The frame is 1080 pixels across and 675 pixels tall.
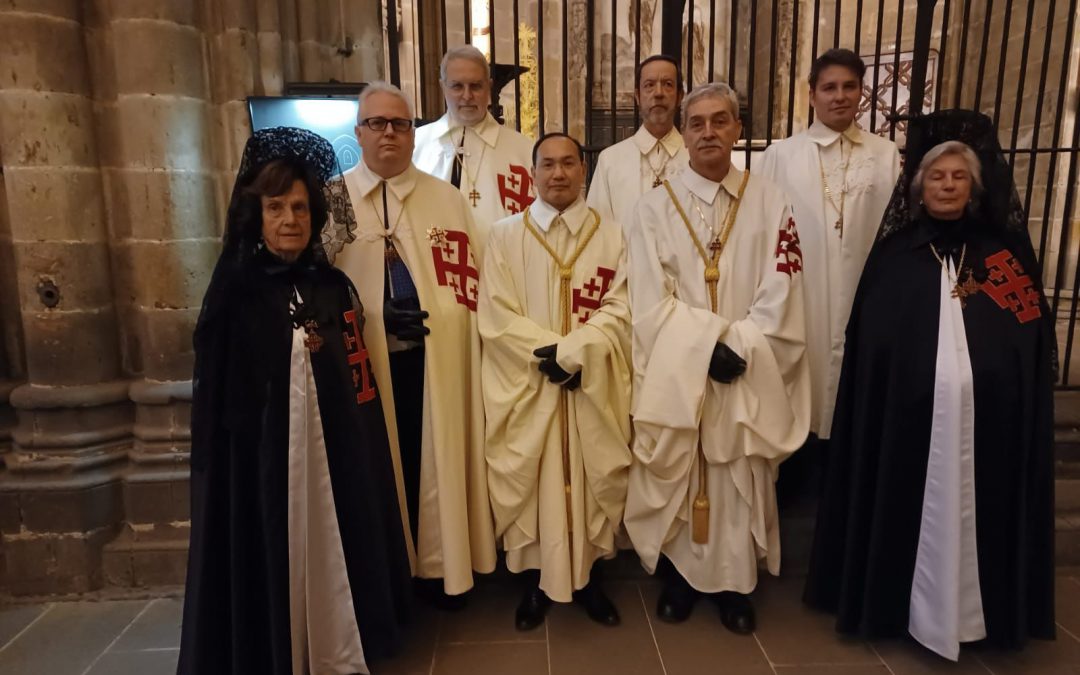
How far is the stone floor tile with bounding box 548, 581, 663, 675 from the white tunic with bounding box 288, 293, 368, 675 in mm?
792

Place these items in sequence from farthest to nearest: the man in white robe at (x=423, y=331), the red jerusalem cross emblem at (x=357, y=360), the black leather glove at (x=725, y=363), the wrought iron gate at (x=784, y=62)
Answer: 1. the wrought iron gate at (x=784, y=62)
2. the man in white robe at (x=423, y=331)
3. the black leather glove at (x=725, y=363)
4. the red jerusalem cross emblem at (x=357, y=360)

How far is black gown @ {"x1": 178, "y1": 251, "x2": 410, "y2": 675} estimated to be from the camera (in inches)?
83.6

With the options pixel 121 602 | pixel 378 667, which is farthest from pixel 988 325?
pixel 121 602

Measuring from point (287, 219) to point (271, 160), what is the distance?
0.20 m

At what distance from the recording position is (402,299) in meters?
2.65

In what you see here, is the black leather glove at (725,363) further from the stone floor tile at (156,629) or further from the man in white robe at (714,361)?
the stone floor tile at (156,629)

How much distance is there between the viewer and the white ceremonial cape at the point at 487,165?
Result: 324 cm

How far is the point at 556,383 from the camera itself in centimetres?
262

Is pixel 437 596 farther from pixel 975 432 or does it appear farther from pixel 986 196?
pixel 986 196

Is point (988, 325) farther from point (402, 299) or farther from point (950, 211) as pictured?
point (402, 299)

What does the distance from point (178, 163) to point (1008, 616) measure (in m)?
4.08

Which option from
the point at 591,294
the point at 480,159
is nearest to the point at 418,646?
the point at 591,294

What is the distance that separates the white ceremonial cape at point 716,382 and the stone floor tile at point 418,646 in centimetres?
94

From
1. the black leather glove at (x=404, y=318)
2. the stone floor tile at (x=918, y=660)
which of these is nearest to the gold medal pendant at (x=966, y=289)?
the stone floor tile at (x=918, y=660)
